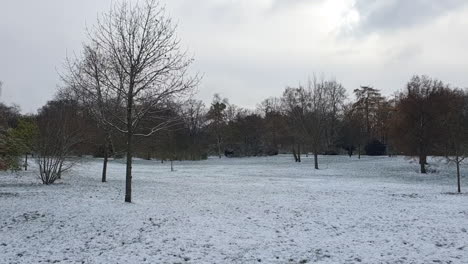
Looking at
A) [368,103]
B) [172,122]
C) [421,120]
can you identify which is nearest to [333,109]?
[368,103]

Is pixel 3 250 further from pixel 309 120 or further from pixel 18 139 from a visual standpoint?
pixel 309 120

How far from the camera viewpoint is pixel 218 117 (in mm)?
88250

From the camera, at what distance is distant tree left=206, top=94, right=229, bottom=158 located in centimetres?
8062

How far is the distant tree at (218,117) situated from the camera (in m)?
80.6

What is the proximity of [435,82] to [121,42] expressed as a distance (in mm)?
33540

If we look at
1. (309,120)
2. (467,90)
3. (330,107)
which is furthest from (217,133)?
(467,90)

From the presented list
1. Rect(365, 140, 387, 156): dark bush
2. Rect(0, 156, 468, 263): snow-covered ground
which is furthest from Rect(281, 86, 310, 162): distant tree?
Rect(0, 156, 468, 263): snow-covered ground

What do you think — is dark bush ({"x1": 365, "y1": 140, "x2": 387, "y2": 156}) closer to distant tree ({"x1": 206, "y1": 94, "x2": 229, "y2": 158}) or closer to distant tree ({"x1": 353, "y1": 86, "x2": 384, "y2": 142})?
distant tree ({"x1": 353, "y1": 86, "x2": 384, "y2": 142})

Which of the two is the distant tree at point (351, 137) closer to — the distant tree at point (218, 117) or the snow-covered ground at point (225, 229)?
the distant tree at point (218, 117)

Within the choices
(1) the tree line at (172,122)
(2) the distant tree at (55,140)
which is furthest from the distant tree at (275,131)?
(2) the distant tree at (55,140)

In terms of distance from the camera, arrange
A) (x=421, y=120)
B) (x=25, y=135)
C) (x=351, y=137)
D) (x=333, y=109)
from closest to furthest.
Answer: (x=25, y=135)
(x=421, y=120)
(x=351, y=137)
(x=333, y=109)

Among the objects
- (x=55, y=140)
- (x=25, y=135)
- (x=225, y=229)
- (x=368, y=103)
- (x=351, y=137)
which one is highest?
(x=368, y=103)

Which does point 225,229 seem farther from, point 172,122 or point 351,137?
point 351,137

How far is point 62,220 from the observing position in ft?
35.6
